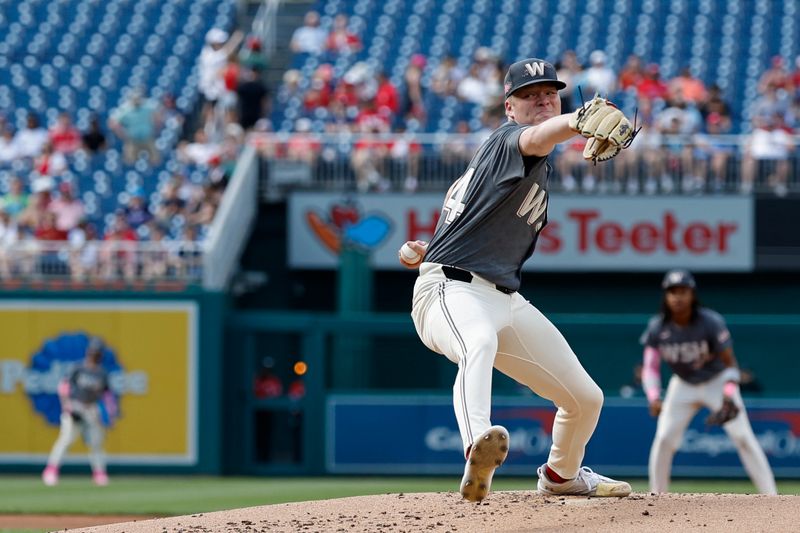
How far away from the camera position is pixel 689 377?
33.7ft

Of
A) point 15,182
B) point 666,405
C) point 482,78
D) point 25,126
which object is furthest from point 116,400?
point 666,405

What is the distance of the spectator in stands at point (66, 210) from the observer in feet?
58.2

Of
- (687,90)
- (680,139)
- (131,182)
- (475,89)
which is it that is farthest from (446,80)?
(131,182)

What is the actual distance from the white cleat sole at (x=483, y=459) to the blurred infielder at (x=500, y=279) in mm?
114

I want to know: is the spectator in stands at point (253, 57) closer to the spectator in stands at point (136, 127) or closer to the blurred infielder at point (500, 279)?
the spectator in stands at point (136, 127)

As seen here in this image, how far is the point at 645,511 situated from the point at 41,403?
12.1m

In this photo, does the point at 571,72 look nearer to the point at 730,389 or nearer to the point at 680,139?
the point at 680,139

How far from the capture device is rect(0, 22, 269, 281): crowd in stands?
17.0m

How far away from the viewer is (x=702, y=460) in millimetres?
16688

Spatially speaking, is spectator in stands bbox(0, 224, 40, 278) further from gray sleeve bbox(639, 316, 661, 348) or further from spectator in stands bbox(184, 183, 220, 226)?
gray sleeve bbox(639, 316, 661, 348)

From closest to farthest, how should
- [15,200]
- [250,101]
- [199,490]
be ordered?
[199,490]
[15,200]
[250,101]

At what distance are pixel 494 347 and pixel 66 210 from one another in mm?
12655

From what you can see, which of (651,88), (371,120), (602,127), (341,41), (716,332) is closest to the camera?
(602,127)

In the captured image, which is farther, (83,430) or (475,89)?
(475,89)
